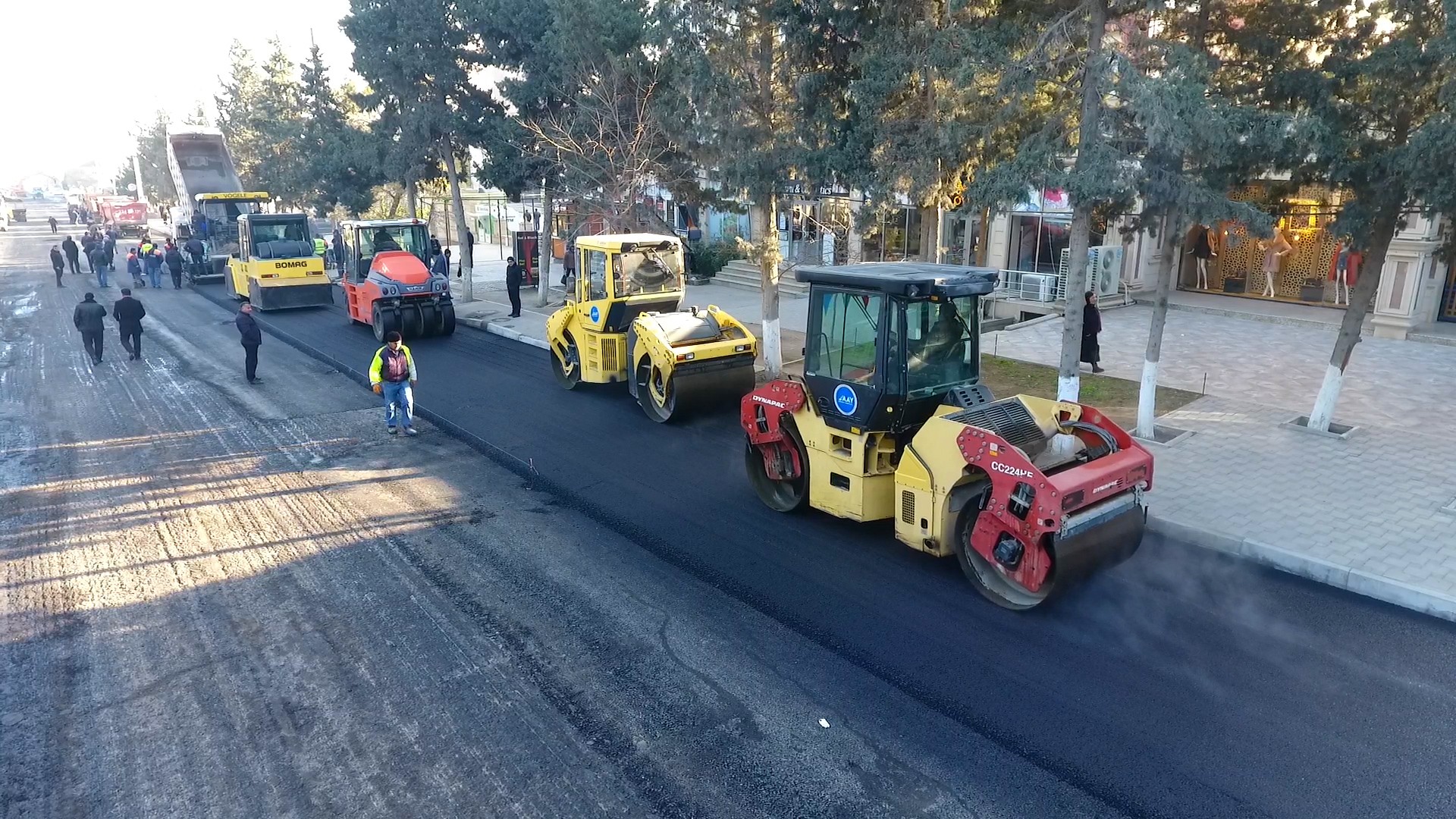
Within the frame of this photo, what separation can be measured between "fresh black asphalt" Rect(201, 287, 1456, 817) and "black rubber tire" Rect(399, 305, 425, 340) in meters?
9.88

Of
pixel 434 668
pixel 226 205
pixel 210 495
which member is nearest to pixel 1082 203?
pixel 434 668

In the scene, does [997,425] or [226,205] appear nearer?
[997,425]

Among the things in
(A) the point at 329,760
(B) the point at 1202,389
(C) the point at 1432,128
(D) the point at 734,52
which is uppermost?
(D) the point at 734,52

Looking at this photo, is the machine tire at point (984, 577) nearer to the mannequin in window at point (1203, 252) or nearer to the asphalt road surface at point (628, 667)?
the asphalt road surface at point (628, 667)

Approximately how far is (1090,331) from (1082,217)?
388 cm

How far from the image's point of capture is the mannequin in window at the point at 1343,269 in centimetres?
1834

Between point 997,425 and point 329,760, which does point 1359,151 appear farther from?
point 329,760

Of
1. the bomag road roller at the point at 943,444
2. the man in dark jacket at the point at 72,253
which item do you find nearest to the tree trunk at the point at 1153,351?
the bomag road roller at the point at 943,444

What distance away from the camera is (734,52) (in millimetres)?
13031

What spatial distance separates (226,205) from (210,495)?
77.4ft

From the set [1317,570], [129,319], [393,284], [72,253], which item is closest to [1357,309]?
[1317,570]

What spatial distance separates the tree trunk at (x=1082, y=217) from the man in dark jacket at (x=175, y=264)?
1053 inches

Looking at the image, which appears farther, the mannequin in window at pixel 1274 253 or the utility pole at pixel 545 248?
the utility pole at pixel 545 248

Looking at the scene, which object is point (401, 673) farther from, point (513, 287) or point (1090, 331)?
point (513, 287)
